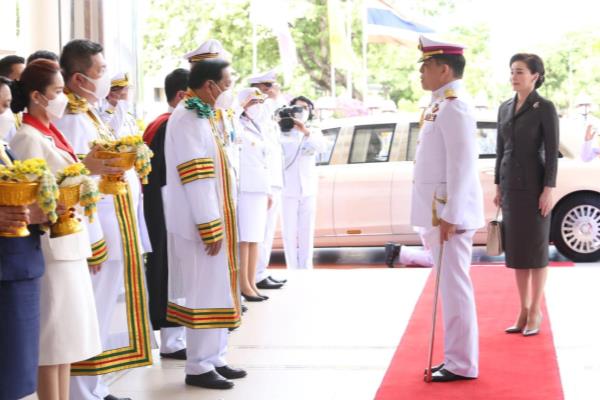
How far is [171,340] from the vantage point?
20.0 feet

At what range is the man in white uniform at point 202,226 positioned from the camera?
16.6ft

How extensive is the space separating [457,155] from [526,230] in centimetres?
147

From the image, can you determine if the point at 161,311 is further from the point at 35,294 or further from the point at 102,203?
the point at 35,294

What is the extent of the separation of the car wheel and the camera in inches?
117

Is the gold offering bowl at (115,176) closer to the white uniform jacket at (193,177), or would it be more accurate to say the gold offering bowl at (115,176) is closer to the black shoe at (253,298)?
the white uniform jacket at (193,177)

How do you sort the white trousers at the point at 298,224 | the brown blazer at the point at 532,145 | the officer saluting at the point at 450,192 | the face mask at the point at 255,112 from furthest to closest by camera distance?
the white trousers at the point at 298,224 < the face mask at the point at 255,112 < the brown blazer at the point at 532,145 < the officer saluting at the point at 450,192

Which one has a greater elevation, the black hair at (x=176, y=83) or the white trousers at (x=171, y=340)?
the black hair at (x=176, y=83)

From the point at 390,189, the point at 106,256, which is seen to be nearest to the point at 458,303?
the point at 106,256

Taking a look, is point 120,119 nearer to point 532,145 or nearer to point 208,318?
point 208,318

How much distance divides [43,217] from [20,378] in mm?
552

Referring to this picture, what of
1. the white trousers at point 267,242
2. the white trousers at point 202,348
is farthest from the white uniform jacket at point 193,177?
the white trousers at point 267,242

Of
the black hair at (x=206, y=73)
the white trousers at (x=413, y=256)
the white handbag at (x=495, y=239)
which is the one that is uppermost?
the black hair at (x=206, y=73)

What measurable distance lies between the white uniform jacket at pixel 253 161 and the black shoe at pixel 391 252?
284 cm

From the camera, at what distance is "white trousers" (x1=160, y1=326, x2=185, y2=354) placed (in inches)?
239
